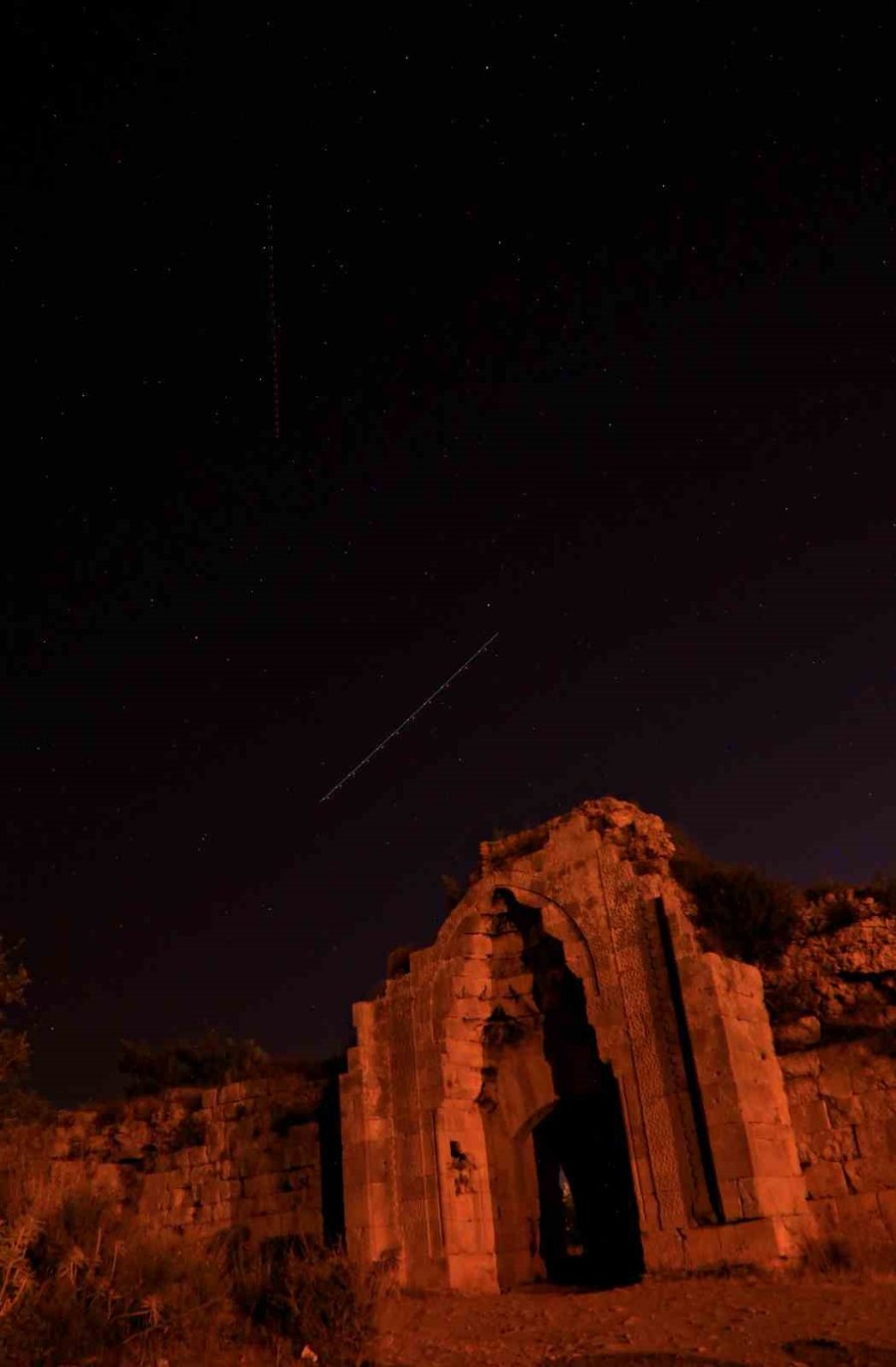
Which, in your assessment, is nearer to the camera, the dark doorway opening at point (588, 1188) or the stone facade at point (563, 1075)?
the stone facade at point (563, 1075)

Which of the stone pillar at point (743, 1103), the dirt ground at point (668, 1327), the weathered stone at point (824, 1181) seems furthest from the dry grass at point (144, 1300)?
the weathered stone at point (824, 1181)

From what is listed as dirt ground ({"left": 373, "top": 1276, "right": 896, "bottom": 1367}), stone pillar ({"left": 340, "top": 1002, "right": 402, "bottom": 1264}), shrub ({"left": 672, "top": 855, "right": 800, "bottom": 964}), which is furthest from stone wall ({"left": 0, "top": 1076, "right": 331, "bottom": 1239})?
shrub ({"left": 672, "top": 855, "right": 800, "bottom": 964})

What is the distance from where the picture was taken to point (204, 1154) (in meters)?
16.1

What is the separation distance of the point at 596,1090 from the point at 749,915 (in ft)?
9.83

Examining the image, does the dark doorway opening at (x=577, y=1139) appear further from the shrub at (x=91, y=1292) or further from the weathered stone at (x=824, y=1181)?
the shrub at (x=91, y=1292)

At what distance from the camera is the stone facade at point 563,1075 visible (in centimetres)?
1090

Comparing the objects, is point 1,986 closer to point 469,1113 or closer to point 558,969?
point 469,1113

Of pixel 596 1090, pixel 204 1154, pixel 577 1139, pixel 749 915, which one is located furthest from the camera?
pixel 577 1139

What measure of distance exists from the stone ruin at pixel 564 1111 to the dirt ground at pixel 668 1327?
0.80 meters

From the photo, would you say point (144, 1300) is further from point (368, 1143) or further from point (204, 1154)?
point (204, 1154)

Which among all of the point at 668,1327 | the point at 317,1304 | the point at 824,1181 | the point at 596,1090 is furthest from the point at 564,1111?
the point at 317,1304

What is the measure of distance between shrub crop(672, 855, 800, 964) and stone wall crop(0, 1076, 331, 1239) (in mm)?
6472

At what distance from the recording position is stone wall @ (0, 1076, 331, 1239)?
15.0 m

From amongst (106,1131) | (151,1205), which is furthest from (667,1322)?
(106,1131)
